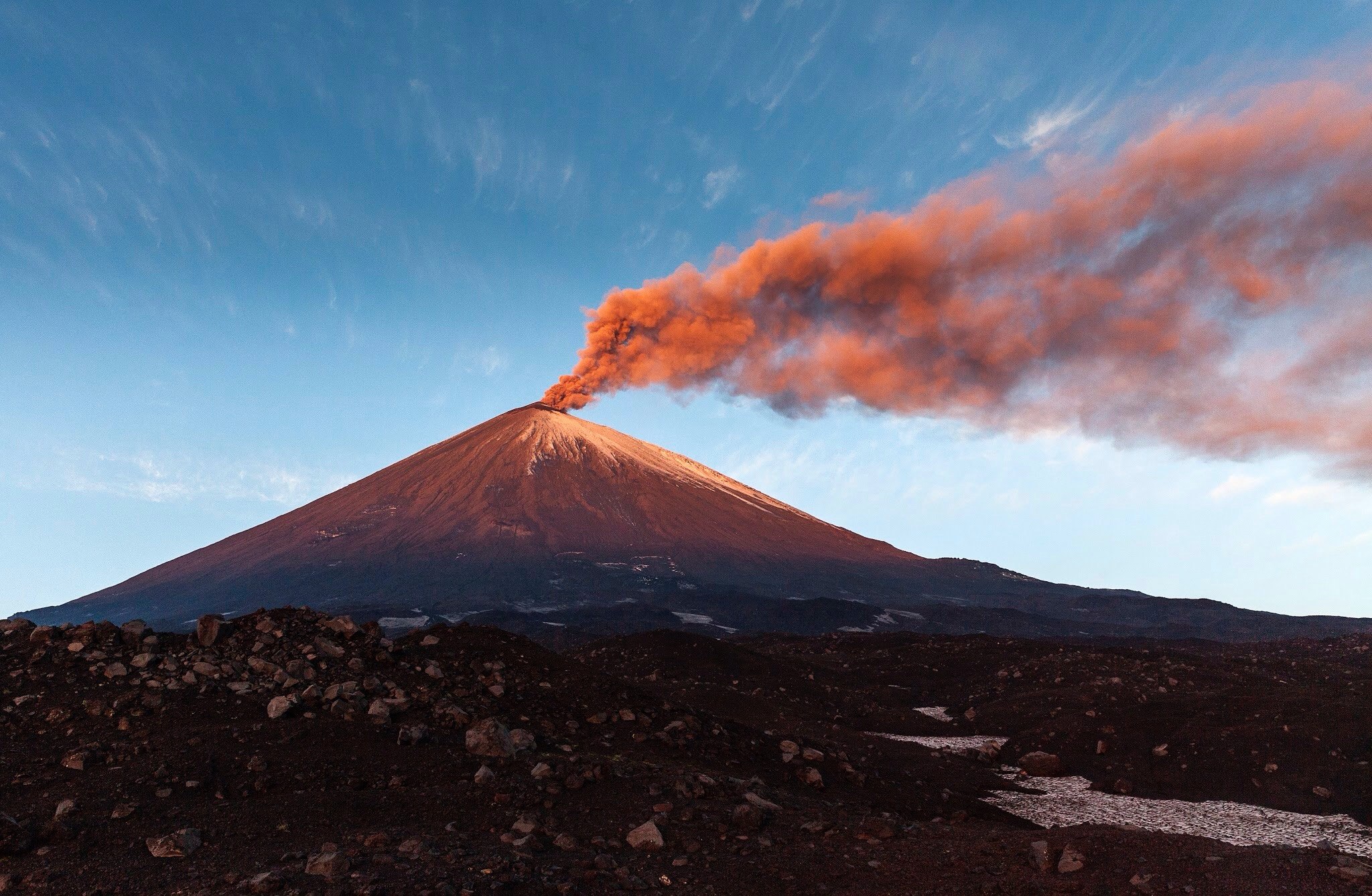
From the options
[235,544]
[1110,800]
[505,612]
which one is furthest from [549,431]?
[1110,800]

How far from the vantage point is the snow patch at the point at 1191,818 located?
12367mm

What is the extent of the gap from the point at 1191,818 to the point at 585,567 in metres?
80.6

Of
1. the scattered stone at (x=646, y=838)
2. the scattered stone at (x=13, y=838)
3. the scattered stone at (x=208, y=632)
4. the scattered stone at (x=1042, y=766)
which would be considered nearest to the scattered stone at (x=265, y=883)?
the scattered stone at (x=13, y=838)

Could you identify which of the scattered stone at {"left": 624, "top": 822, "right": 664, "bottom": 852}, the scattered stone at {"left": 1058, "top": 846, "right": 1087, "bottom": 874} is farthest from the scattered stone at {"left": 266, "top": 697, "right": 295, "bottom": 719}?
the scattered stone at {"left": 1058, "top": 846, "right": 1087, "bottom": 874}

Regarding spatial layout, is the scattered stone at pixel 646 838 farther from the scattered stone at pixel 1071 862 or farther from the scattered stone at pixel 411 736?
the scattered stone at pixel 1071 862

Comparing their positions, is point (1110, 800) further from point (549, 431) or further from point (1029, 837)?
point (549, 431)

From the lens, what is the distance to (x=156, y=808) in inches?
295

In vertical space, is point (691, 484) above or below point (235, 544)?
above

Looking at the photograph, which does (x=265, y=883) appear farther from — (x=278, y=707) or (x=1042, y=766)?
(x=1042, y=766)

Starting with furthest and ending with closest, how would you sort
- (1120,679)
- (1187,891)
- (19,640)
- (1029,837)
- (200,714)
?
(1120,679) → (19,640) → (200,714) → (1029,837) → (1187,891)

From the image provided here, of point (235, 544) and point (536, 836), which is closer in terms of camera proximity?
point (536, 836)

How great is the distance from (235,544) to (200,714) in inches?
4371

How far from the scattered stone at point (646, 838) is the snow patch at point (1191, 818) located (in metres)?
7.71

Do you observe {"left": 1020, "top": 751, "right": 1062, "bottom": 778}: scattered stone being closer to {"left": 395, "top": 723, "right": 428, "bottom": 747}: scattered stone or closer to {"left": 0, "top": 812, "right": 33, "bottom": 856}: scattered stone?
{"left": 395, "top": 723, "right": 428, "bottom": 747}: scattered stone
